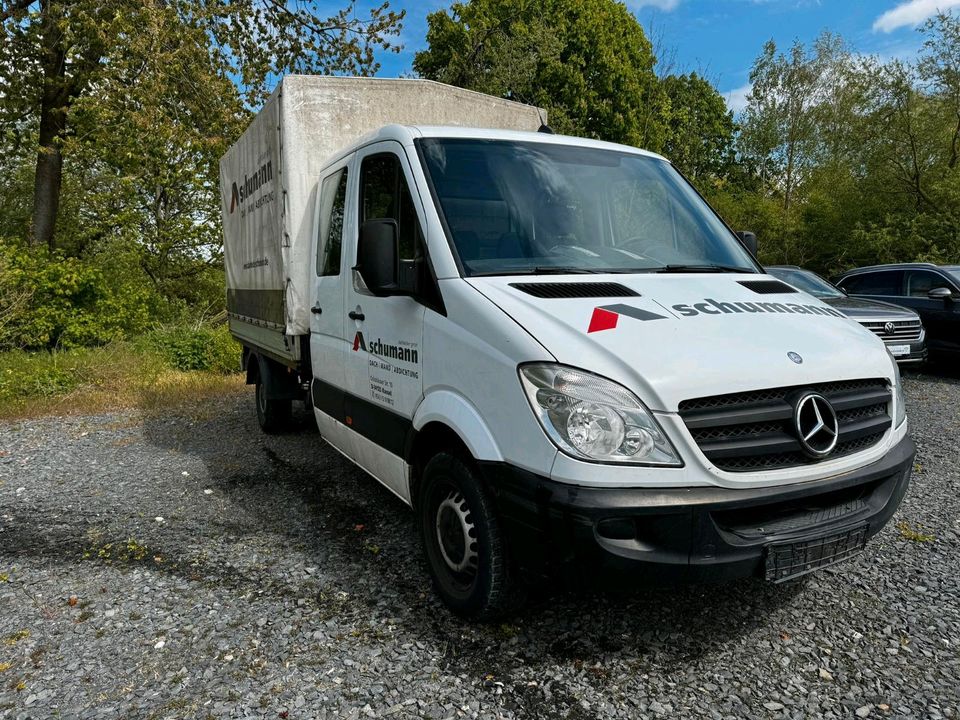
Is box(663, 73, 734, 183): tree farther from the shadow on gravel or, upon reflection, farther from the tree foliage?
the shadow on gravel

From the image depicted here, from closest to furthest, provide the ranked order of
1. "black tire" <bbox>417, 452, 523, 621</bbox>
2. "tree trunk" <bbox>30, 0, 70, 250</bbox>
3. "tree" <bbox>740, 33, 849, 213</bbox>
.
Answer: "black tire" <bbox>417, 452, 523, 621</bbox> → "tree trunk" <bbox>30, 0, 70, 250</bbox> → "tree" <bbox>740, 33, 849, 213</bbox>

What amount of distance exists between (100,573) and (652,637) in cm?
299

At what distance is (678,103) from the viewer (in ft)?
101

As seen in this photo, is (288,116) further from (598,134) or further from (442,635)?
(598,134)

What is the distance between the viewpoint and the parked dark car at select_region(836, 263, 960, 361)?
34.0ft

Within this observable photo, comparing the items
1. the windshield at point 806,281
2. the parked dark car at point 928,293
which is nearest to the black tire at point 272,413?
the windshield at point 806,281

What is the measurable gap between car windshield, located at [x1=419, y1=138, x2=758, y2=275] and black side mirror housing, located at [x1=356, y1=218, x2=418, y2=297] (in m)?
0.28

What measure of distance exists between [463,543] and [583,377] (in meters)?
1.07

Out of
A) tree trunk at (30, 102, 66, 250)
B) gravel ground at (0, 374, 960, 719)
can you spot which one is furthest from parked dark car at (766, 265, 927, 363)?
tree trunk at (30, 102, 66, 250)

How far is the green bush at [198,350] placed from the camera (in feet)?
43.2

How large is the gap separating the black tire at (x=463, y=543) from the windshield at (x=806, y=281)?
855cm

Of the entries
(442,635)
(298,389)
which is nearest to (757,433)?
(442,635)

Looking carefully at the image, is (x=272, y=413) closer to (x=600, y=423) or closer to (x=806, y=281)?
→ (x=600, y=423)

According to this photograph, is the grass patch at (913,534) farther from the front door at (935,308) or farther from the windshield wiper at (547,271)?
the front door at (935,308)
